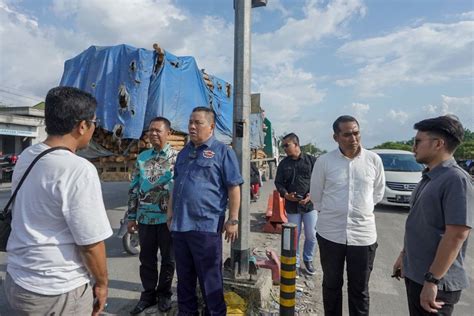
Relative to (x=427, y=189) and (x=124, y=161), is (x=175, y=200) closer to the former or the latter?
(x=427, y=189)

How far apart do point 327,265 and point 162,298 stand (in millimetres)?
1624

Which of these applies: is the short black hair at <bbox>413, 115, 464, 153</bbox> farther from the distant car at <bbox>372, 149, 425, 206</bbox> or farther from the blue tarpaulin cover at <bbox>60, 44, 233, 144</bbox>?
the distant car at <bbox>372, 149, 425, 206</bbox>

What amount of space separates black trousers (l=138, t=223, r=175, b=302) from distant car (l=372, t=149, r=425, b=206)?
737 cm

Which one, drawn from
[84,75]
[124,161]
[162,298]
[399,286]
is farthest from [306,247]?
[84,75]

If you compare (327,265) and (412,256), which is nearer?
(412,256)

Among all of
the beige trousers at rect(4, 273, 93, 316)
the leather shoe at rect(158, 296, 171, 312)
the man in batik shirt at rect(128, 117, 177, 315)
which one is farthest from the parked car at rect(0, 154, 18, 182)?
the beige trousers at rect(4, 273, 93, 316)

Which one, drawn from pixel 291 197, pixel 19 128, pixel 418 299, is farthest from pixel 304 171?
pixel 19 128

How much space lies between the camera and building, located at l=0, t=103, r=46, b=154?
56.5ft

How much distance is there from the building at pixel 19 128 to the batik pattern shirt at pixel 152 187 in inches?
689

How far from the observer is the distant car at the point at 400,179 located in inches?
343

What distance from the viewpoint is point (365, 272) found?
8.60 ft

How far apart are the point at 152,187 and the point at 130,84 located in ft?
9.04

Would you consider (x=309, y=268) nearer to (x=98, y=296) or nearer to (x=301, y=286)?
(x=301, y=286)

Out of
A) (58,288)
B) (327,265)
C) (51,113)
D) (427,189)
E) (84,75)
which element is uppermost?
(84,75)
